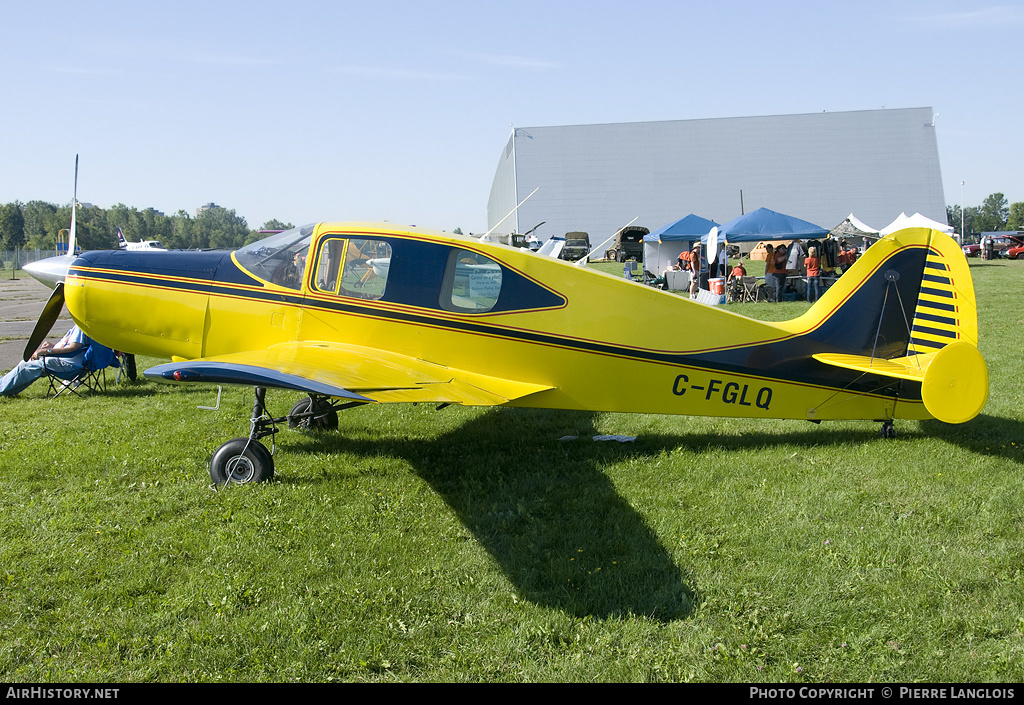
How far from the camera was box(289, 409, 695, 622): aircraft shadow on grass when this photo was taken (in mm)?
4152

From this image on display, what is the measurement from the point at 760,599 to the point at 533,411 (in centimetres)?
475

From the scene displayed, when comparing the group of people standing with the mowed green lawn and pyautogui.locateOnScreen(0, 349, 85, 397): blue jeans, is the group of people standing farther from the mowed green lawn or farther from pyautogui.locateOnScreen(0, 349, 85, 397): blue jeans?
pyautogui.locateOnScreen(0, 349, 85, 397): blue jeans

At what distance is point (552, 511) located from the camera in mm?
5293

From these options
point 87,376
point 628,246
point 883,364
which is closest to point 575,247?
point 628,246

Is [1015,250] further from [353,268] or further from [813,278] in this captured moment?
[353,268]

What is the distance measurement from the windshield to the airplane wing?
24.8 inches

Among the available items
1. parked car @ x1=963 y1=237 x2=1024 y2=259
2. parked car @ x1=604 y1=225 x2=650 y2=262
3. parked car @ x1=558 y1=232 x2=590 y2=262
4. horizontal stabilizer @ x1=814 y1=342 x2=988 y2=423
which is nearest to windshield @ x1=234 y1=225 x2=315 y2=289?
horizontal stabilizer @ x1=814 y1=342 x2=988 y2=423

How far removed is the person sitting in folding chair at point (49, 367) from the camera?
30.3 feet

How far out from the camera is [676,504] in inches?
211

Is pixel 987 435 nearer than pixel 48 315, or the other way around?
pixel 987 435

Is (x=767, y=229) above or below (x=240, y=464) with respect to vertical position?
above

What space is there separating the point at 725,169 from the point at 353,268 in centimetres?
7229
